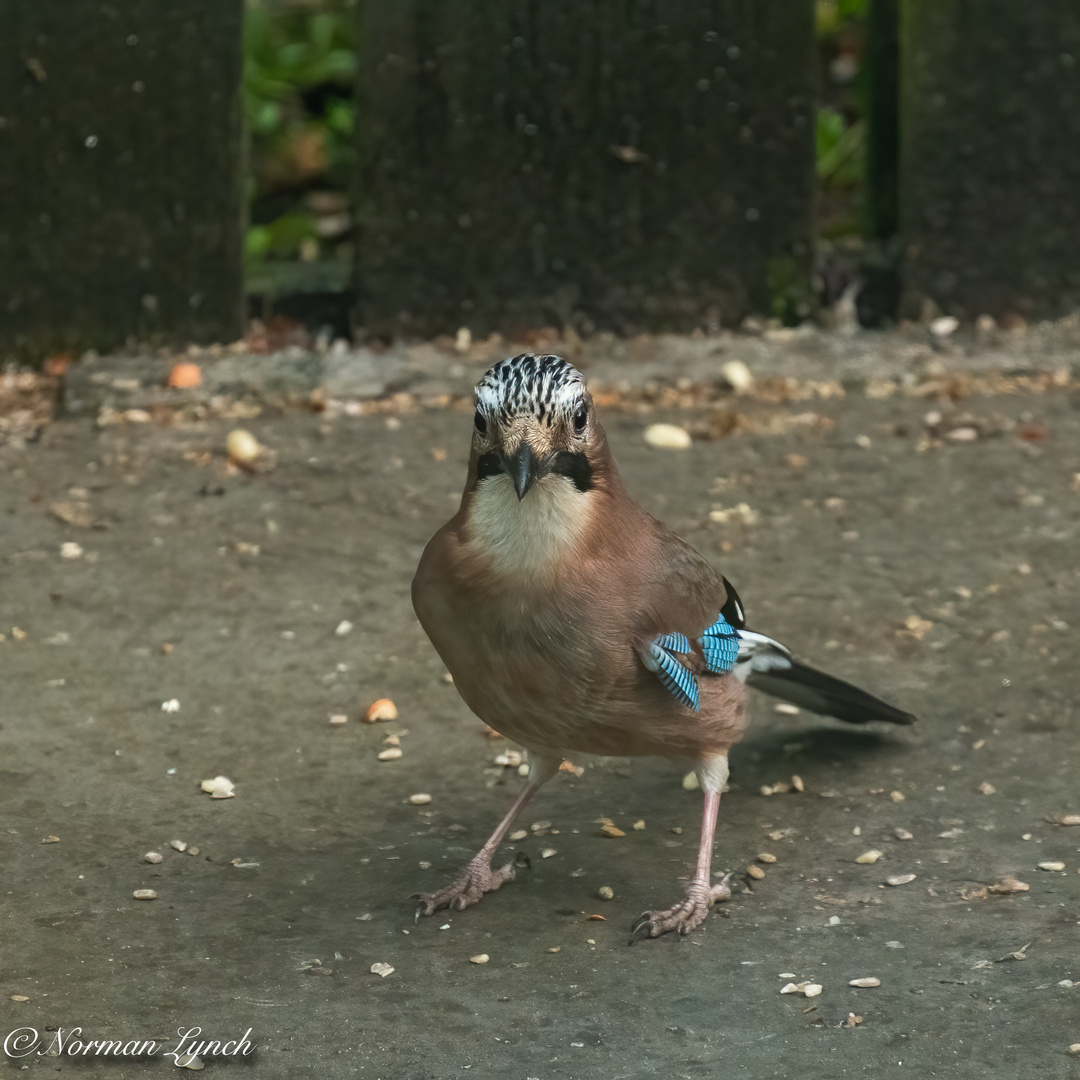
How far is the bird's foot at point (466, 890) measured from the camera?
11.6ft

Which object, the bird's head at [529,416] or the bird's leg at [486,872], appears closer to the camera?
the bird's head at [529,416]

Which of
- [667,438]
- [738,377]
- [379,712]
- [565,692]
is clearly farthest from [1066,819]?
[738,377]

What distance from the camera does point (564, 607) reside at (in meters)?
3.31

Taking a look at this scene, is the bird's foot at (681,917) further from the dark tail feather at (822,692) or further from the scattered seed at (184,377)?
the scattered seed at (184,377)

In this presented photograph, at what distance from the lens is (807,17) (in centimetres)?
621

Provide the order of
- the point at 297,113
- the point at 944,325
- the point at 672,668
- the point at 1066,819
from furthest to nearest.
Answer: the point at 297,113, the point at 944,325, the point at 1066,819, the point at 672,668

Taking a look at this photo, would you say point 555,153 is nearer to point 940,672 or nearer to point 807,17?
point 807,17

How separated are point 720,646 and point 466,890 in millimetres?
788

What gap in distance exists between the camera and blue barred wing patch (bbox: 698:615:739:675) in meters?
3.60

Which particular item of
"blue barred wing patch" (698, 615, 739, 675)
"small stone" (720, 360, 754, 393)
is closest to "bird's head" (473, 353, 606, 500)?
"blue barred wing patch" (698, 615, 739, 675)

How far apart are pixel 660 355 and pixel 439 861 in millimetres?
3221

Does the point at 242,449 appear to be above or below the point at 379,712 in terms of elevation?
above

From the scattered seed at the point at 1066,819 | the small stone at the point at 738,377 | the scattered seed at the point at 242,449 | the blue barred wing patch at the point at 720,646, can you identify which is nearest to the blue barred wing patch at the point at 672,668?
the blue barred wing patch at the point at 720,646

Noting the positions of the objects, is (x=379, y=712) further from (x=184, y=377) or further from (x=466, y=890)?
(x=184, y=377)
